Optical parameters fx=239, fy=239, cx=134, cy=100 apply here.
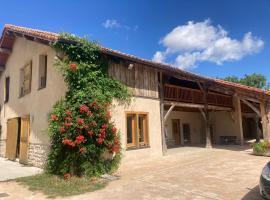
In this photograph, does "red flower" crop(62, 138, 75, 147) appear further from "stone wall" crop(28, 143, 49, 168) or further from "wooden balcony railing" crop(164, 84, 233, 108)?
"wooden balcony railing" crop(164, 84, 233, 108)

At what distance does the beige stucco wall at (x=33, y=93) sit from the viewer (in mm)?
10235

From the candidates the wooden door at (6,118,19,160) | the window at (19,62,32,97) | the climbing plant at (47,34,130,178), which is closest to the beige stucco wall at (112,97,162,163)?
the climbing plant at (47,34,130,178)

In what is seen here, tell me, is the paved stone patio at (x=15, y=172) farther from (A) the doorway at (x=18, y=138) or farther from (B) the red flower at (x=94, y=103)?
(B) the red flower at (x=94, y=103)

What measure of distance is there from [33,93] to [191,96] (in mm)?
9225

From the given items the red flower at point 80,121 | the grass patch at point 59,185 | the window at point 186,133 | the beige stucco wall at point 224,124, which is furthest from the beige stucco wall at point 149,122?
the beige stucco wall at point 224,124

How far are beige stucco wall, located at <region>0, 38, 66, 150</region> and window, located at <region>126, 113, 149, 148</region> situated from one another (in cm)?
323

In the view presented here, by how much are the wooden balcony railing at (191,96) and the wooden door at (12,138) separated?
8.36 metres

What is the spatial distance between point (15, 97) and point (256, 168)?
13.0 m

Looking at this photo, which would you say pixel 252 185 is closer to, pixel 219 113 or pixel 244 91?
pixel 244 91

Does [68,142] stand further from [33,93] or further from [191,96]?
[191,96]

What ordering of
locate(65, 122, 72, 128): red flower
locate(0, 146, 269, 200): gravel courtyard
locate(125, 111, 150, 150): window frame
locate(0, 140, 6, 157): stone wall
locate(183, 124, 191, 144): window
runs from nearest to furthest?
locate(0, 146, 269, 200): gravel courtyard
locate(65, 122, 72, 128): red flower
locate(125, 111, 150, 150): window frame
locate(0, 140, 6, 157): stone wall
locate(183, 124, 191, 144): window

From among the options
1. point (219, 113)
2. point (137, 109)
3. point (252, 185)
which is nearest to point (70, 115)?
point (137, 109)

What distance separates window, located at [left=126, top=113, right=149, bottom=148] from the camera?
34.7ft

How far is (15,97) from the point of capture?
14086 mm
